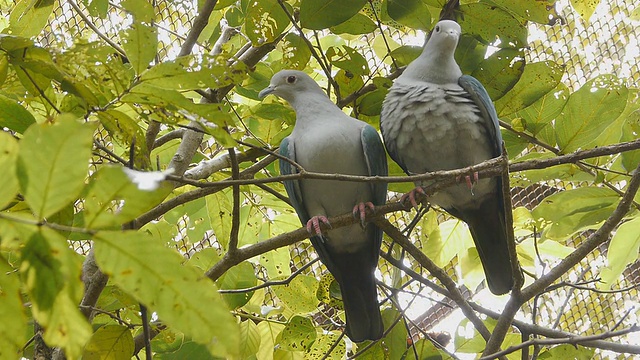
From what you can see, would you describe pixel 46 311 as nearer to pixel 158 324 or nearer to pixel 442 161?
pixel 158 324

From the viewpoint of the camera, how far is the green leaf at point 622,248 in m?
1.54

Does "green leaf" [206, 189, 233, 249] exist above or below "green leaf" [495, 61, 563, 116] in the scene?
below

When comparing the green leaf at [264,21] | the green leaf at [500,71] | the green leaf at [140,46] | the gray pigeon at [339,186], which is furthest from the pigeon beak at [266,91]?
the green leaf at [140,46]

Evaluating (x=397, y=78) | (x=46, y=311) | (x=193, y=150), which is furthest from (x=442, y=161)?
(x=46, y=311)

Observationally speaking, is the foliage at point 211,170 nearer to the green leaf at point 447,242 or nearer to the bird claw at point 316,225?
the green leaf at point 447,242

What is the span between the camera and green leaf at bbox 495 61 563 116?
1.70 m

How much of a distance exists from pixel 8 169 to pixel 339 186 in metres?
1.53

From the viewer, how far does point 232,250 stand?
1496mm

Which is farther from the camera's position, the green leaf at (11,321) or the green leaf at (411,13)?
the green leaf at (411,13)

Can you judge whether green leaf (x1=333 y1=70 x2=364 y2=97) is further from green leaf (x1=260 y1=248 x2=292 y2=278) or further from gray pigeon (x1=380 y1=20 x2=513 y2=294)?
green leaf (x1=260 y1=248 x2=292 y2=278)

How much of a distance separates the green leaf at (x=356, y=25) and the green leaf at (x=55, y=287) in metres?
1.23

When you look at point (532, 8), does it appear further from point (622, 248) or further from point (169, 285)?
point (169, 285)

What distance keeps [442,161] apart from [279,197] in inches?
20.2

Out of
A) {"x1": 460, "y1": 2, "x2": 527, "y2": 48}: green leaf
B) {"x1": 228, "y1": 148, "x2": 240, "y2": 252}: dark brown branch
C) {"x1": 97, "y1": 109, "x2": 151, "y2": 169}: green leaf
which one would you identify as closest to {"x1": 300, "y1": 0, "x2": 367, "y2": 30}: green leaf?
{"x1": 460, "y1": 2, "x2": 527, "y2": 48}: green leaf
